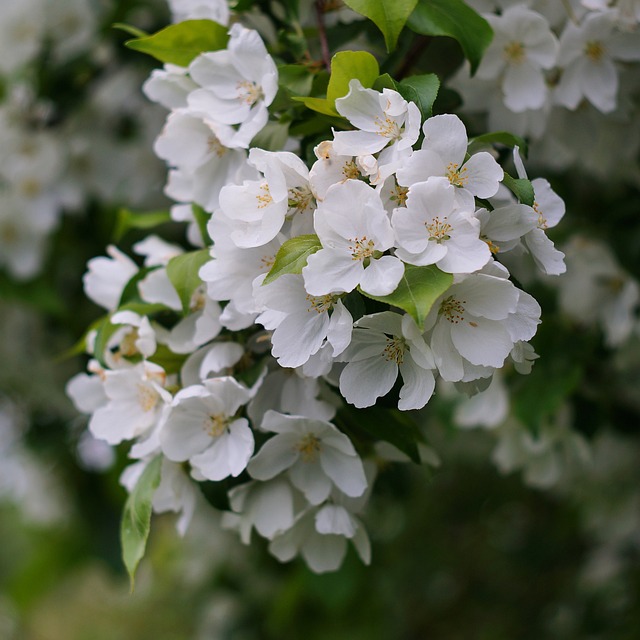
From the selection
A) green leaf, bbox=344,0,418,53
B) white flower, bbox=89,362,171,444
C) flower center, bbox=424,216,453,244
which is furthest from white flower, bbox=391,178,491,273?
white flower, bbox=89,362,171,444

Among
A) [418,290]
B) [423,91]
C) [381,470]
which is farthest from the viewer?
[381,470]

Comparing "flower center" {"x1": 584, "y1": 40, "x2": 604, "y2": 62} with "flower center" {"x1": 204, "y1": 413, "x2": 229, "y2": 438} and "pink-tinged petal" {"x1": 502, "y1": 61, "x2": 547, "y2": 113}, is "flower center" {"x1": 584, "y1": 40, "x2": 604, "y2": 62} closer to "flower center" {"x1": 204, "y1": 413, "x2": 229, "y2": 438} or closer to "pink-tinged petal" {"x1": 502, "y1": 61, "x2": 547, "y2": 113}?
"pink-tinged petal" {"x1": 502, "y1": 61, "x2": 547, "y2": 113}

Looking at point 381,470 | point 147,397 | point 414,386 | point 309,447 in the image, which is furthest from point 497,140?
point 381,470

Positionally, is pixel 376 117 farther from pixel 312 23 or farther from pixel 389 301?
pixel 312 23

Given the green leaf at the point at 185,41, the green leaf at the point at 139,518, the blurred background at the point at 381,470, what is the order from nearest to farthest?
the green leaf at the point at 139,518 < the green leaf at the point at 185,41 < the blurred background at the point at 381,470

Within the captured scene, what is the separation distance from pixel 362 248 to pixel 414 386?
150mm

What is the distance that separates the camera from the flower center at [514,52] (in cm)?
118

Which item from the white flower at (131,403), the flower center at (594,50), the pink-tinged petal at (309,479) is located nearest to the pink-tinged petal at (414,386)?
the pink-tinged petal at (309,479)

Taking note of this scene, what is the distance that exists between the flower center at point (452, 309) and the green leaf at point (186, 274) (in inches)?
12.3

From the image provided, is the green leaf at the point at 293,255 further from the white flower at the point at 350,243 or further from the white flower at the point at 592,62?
the white flower at the point at 592,62

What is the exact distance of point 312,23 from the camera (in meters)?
1.21

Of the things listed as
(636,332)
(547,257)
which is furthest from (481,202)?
(636,332)

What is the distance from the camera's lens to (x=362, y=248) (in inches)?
30.1

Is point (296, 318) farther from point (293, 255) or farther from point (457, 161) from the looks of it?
point (457, 161)
